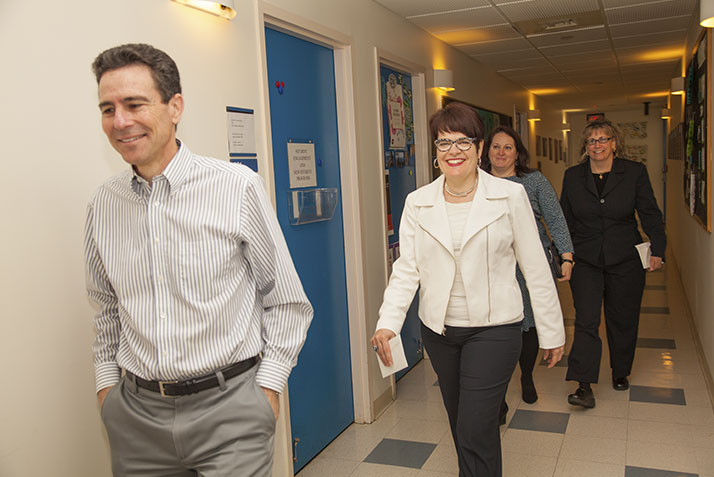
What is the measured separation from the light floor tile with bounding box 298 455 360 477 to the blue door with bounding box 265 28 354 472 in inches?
1.9

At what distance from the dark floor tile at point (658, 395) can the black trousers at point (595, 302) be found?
0.42 meters

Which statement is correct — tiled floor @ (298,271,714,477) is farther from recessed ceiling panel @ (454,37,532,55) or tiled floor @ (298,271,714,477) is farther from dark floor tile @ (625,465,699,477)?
recessed ceiling panel @ (454,37,532,55)

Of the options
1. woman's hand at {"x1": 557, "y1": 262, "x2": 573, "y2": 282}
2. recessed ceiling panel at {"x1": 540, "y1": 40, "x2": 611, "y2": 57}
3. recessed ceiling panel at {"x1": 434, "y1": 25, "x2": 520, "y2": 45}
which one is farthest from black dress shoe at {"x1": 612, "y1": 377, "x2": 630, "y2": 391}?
recessed ceiling panel at {"x1": 540, "y1": 40, "x2": 611, "y2": 57}

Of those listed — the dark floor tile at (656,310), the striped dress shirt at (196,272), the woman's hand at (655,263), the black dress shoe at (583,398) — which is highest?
the striped dress shirt at (196,272)

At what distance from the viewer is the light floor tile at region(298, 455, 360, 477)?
3.33 meters

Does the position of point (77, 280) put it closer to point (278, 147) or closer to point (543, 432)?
point (278, 147)

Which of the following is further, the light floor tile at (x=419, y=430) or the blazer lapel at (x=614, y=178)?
the blazer lapel at (x=614, y=178)

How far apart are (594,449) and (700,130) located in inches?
94.5

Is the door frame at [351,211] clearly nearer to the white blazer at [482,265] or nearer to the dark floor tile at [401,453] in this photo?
the dark floor tile at [401,453]

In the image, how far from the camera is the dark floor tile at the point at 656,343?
5285 millimetres

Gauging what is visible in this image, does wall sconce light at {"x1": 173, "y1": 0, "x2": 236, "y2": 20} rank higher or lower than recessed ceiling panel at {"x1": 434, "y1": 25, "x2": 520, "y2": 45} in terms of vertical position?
lower

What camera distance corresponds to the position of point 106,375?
5.81 feet

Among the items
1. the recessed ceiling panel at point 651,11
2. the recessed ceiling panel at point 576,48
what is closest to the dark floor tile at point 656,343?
the recessed ceiling panel at point 651,11

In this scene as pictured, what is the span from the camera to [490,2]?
15.3 ft
